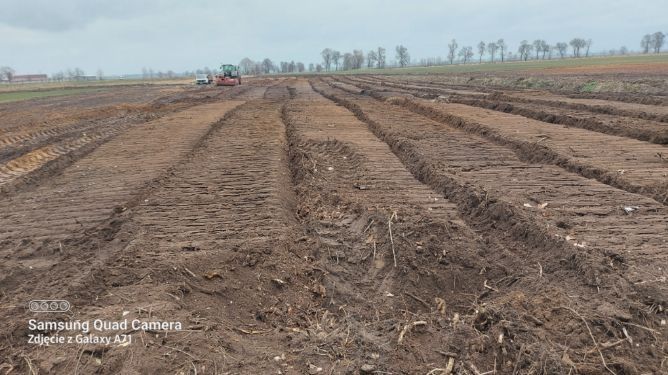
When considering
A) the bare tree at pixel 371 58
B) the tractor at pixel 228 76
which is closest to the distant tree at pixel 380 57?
the bare tree at pixel 371 58

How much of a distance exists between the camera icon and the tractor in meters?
44.8

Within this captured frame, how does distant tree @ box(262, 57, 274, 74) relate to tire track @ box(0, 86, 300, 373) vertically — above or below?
above

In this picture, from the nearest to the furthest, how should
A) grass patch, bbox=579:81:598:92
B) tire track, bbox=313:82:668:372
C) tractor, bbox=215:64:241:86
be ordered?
1. tire track, bbox=313:82:668:372
2. grass patch, bbox=579:81:598:92
3. tractor, bbox=215:64:241:86

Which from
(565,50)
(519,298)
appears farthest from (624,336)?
(565,50)

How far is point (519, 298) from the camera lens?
13.8ft

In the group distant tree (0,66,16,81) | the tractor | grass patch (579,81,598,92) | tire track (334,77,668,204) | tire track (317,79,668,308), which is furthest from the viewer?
distant tree (0,66,16,81)

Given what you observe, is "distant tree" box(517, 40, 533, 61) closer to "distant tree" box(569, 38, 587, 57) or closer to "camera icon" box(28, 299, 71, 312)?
"distant tree" box(569, 38, 587, 57)

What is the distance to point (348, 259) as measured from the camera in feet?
17.7

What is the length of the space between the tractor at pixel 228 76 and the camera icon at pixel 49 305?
44786 millimetres

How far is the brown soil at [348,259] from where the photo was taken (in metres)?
3.52

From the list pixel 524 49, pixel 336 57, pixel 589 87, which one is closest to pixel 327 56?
pixel 336 57

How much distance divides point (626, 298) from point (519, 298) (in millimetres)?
1001

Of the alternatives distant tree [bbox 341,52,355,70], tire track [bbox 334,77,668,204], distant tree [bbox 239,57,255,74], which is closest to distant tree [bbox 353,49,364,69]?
distant tree [bbox 341,52,355,70]

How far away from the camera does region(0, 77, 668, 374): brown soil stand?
11.6 feet
